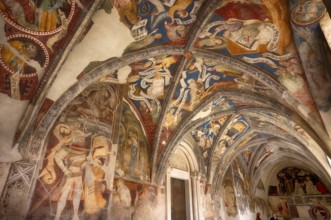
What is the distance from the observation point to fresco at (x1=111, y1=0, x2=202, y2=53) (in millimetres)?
5128

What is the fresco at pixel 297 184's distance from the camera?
1747 cm

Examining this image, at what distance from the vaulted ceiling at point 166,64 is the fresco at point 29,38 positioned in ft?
0.06

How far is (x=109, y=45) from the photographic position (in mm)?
5613

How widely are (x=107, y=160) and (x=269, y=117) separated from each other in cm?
684

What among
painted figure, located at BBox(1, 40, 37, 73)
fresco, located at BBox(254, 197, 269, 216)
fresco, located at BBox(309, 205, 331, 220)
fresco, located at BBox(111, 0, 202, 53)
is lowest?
fresco, located at BBox(309, 205, 331, 220)

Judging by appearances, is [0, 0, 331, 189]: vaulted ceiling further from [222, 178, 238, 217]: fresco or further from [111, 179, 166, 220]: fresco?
[222, 178, 238, 217]: fresco

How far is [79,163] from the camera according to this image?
5766mm

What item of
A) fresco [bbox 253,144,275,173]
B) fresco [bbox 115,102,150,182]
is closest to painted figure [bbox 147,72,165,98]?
fresco [bbox 115,102,150,182]

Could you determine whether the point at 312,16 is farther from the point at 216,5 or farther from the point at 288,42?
the point at 216,5

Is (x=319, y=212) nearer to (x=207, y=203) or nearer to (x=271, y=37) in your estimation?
(x=207, y=203)

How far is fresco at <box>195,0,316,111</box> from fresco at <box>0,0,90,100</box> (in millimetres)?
3405

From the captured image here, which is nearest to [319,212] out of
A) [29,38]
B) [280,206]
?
[280,206]

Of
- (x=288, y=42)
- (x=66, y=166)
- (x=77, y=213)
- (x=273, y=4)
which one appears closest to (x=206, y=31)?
(x=273, y=4)

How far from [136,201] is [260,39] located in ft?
20.6
